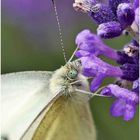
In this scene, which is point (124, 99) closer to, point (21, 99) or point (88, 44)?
point (88, 44)

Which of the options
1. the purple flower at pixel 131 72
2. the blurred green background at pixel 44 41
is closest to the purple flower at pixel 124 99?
the purple flower at pixel 131 72

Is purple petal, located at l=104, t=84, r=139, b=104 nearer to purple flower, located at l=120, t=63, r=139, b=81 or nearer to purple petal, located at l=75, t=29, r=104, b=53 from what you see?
purple flower, located at l=120, t=63, r=139, b=81

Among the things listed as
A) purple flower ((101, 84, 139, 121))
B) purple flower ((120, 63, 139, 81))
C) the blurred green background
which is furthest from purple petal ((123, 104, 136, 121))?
the blurred green background

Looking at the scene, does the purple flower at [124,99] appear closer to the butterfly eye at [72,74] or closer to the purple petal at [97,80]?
the purple petal at [97,80]

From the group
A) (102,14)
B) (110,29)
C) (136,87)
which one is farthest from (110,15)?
(136,87)

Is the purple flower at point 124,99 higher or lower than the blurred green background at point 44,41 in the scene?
higher

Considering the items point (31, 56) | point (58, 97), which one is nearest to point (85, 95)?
point (58, 97)

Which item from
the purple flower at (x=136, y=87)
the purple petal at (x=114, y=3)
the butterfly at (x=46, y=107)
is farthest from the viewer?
the butterfly at (x=46, y=107)
